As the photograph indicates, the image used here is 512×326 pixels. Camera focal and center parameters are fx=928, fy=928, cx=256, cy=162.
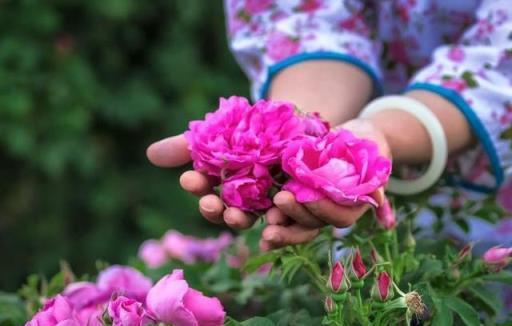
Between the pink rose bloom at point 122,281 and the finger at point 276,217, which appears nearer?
the finger at point 276,217

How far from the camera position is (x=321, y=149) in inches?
35.9

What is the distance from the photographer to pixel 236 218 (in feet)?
2.99

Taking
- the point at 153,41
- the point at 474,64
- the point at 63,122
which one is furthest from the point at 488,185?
the point at 153,41

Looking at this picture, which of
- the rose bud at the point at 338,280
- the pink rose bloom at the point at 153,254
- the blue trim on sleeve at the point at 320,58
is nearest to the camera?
the rose bud at the point at 338,280

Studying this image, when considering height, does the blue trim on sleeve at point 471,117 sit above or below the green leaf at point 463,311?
above

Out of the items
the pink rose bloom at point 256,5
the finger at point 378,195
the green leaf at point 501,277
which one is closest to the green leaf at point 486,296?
the green leaf at point 501,277

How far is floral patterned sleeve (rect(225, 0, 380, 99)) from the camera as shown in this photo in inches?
53.7

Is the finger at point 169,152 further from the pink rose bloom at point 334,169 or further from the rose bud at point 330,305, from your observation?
the rose bud at point 330,305

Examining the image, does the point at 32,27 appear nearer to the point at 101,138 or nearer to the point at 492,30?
the point at 101,138

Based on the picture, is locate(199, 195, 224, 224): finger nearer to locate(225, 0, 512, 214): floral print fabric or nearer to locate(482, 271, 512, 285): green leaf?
locate(482, 271, 512, 285): green leaf

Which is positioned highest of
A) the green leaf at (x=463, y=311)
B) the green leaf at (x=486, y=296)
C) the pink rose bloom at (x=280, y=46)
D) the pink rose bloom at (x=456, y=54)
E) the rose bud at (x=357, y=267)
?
the pink rose bloom at (x=280, y=46)

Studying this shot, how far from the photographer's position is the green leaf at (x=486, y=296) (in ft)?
3.29

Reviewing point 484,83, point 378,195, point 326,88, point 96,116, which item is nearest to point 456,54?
point 484,83

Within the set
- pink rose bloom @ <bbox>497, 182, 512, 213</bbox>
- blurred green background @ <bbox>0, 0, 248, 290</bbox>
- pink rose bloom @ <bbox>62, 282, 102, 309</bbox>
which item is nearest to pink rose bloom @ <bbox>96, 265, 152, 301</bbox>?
pink rose bloom @ <bbox>62, 282, 102, 309</bbox>
